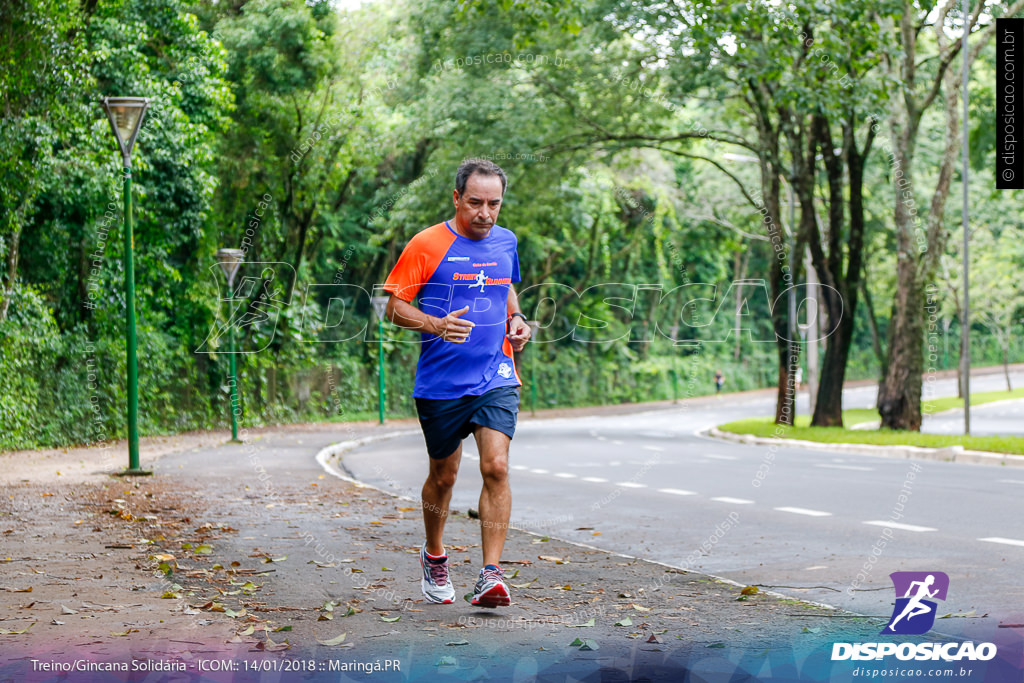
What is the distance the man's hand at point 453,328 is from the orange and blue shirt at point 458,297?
0.44ft

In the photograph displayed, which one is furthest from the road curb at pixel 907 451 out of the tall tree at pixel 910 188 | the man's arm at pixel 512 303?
the man's arm at pixel 512 303

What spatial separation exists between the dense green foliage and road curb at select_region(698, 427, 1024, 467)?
363 centimetres

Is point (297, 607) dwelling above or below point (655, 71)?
below

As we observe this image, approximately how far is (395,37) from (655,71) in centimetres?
828

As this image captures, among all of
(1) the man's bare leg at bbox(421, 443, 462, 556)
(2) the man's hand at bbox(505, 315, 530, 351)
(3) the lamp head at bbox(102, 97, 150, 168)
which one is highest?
(3) the lamp head at bbox(102, 97, 150, 168)

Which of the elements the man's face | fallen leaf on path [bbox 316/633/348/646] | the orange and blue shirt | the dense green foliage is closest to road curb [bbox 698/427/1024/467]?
the dense green foliage

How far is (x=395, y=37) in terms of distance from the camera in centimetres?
2969

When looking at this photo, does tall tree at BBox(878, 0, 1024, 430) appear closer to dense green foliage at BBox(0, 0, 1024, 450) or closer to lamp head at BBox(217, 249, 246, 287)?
dense green foliage at BBox(0, 0, 1024, 450)

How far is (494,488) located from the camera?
5.82 meters

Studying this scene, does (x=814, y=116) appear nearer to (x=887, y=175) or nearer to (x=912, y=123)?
(x=912, y=123)

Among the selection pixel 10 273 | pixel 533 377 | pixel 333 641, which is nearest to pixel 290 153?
pixel 10 273

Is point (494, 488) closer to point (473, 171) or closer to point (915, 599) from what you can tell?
point (473, 171)

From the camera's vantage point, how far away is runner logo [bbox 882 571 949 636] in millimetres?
5340

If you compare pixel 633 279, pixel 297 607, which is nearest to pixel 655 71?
pixel 297 607
